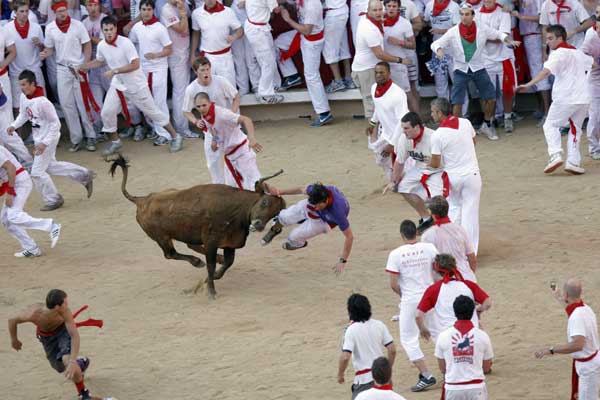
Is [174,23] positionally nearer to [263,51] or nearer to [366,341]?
[263,51]

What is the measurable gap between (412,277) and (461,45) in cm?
777

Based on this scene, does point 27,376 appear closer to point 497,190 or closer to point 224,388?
point 224,388

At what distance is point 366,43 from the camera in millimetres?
18047

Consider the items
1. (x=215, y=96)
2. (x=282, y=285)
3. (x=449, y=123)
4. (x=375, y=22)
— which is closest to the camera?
(x=449, y=123)

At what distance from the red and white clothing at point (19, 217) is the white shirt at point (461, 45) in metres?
6.00

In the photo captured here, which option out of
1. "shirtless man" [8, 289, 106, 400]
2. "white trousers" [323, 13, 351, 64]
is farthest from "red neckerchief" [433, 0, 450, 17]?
"shirtless man" [8, 289, 106, 400]

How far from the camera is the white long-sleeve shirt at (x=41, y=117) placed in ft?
55.9

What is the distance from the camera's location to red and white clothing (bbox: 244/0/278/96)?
1914 centimetres

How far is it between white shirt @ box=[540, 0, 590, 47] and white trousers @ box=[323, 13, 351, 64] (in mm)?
2933

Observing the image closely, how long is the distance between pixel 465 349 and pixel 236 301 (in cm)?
452

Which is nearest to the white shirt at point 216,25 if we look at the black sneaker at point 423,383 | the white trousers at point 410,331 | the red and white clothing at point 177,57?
the red and white clothing at point 177,57

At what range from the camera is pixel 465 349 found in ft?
32.1

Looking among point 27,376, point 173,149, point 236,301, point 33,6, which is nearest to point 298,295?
point 236,301

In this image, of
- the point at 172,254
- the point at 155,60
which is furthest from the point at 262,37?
the point at 172,254
